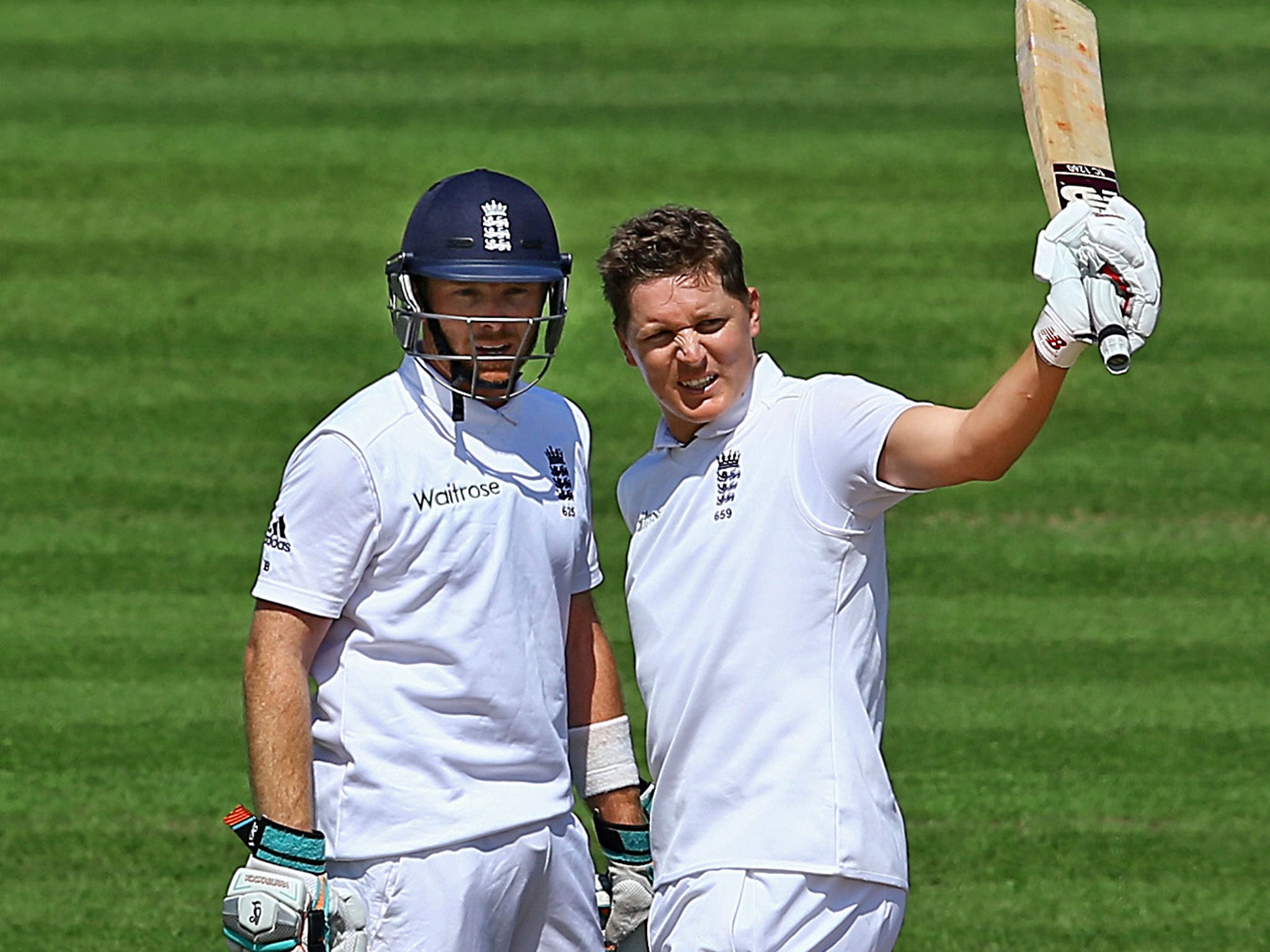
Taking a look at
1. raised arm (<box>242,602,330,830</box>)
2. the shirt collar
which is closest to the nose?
the shirt collar

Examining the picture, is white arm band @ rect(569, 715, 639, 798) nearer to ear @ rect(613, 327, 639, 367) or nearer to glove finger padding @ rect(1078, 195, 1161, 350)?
ear @ rect(613, 327, 639, 367)

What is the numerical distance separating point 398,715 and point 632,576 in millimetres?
560

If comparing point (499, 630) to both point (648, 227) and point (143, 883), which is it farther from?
point (143, 883)

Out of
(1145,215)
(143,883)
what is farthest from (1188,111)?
(143,883)

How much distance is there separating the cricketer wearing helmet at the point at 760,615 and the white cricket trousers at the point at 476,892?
312 mm

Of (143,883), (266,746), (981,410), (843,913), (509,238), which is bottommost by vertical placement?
(143,883)

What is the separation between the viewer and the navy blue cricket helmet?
418 cm

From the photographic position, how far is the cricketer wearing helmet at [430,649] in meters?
3.95

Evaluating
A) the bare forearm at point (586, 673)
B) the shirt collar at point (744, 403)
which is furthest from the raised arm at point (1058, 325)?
the bare forearm at point (586, 673)

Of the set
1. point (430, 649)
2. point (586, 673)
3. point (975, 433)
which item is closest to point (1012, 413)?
point (975, 433)

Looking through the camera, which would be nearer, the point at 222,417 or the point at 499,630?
the point at 499,630

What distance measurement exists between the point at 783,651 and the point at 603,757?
852 mm

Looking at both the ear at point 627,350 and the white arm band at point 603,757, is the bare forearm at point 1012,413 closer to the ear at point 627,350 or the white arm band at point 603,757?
the ear at point 627,350

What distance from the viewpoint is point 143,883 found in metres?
6.62
